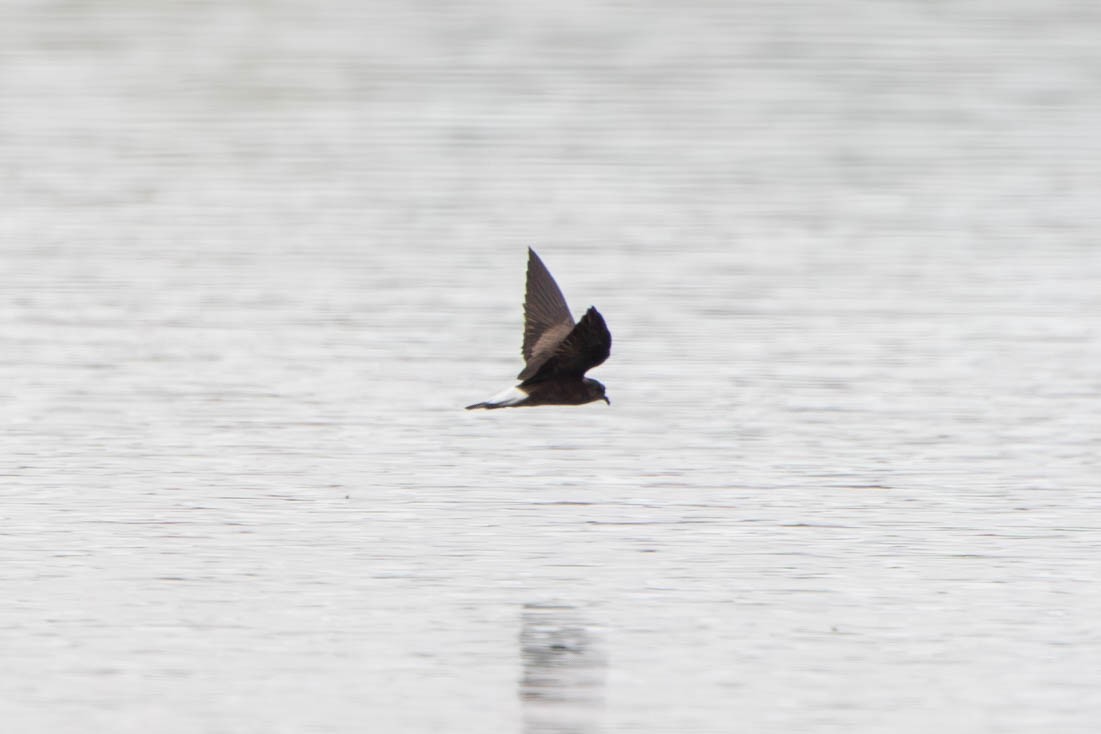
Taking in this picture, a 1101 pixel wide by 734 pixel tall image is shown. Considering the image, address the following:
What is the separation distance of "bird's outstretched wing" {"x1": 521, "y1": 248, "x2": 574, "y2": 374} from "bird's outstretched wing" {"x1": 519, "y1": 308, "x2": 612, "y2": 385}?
0.17 meters

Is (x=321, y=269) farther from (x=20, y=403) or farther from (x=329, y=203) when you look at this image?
(x=20, y=403)

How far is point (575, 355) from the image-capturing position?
10.7m

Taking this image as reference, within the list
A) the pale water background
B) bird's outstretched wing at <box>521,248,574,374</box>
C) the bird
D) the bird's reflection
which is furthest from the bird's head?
the bird's reflection

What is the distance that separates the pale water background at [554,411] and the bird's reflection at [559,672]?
0.09ft

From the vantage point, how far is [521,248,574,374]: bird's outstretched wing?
11.0 meters

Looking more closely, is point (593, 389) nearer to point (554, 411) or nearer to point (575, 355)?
point (575, 355)

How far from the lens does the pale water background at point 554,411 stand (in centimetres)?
881

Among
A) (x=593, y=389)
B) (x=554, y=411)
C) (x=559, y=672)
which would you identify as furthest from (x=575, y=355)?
(x=554, y=411)

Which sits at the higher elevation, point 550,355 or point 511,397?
point 550,355

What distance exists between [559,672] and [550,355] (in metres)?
2.33

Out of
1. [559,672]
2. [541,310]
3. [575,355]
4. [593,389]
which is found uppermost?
[541,310]

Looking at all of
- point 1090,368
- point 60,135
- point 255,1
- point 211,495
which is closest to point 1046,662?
point 211,495

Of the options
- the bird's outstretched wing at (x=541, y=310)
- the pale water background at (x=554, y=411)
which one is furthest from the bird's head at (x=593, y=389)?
the pale water background at (x=554, y=411)

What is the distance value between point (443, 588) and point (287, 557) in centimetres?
97
